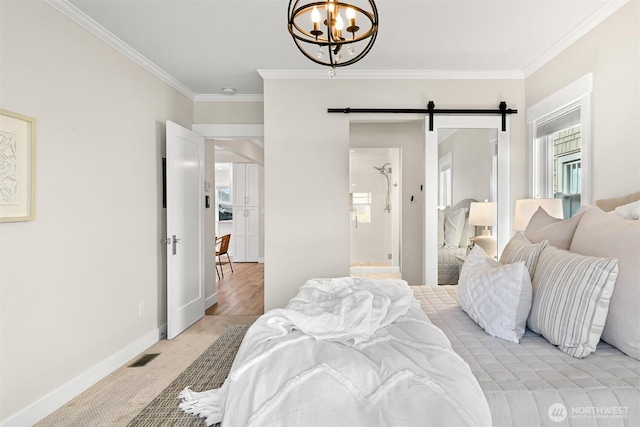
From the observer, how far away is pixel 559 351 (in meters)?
1.42

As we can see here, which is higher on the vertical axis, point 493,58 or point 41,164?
point 493,58

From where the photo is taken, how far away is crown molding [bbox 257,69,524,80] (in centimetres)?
330

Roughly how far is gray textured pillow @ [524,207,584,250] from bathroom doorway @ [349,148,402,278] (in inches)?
117

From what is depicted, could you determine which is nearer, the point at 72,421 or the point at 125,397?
the point at 72,421

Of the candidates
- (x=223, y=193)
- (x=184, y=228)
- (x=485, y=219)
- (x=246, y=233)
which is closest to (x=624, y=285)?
(x=485, y=219)

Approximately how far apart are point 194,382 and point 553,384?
2.19 metres

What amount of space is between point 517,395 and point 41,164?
8.84ft

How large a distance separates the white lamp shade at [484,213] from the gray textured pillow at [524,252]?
4.15 ft

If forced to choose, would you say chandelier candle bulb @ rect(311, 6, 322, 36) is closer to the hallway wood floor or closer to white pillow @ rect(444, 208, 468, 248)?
white pillow @ rect(444, 208, 468, 248)

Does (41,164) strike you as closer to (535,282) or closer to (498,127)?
(535,282)

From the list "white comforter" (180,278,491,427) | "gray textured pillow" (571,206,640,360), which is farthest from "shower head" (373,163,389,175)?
"white comforter" (180,278,491,427)

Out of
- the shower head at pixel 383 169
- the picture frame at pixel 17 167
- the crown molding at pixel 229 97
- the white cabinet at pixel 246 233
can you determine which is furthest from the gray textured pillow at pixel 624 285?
→ the white cabinet at pixel 246 233

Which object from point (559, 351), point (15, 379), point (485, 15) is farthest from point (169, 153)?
point (559, 351)

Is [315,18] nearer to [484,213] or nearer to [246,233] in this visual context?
[484,213]
